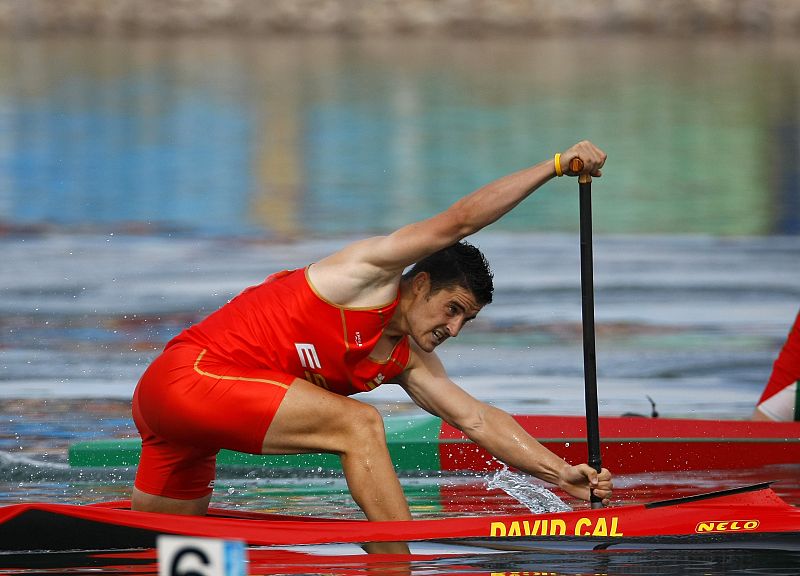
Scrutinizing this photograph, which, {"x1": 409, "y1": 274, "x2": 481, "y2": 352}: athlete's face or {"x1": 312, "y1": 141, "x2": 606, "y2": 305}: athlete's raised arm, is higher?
{"x1": 312, "y1": 141, "x2": 606, "y2": 305}: athlete's raised arm

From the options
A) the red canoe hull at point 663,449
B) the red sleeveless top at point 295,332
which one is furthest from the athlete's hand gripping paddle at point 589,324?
the red canoe hull at point 663,449

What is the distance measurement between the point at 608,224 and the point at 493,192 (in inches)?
394

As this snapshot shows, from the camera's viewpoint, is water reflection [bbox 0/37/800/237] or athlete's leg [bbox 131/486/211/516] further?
water reflection [bbox 0/37/800/237]

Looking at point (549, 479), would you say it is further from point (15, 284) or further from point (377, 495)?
point (15, 284)

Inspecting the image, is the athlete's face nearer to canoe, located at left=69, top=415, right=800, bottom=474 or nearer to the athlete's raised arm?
the athlete's raised arm

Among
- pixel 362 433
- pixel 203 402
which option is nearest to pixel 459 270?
pixel 362 433

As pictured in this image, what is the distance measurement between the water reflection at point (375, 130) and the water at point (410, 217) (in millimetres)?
69

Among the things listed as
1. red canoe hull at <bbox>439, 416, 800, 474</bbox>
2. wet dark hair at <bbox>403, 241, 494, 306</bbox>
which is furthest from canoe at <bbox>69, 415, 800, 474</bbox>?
wet dark hair at <bbox>403, 241, 494, 306</bbox>

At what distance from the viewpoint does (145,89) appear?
2567cm

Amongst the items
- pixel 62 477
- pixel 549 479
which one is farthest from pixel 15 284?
pixel 549 479

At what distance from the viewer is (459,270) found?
5.60m

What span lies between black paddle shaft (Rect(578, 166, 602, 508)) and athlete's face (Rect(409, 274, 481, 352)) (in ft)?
1.66

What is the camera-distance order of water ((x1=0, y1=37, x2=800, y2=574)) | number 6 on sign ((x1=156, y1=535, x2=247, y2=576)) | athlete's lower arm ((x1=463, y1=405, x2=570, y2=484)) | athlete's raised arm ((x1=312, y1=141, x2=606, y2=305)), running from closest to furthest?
number 6 on sign ((x1=156, y1=535, x2=247, y2=576))
athlete's raised arm ((x1=312, y1=141, x2=606, y2=305))
athlete's lower arm ((x1=463, y1=405, x2=570, y2=484))
water ((x1=0, y1=37, x2=800, y2=574))

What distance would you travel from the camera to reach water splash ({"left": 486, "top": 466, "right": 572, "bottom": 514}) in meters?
6.97
